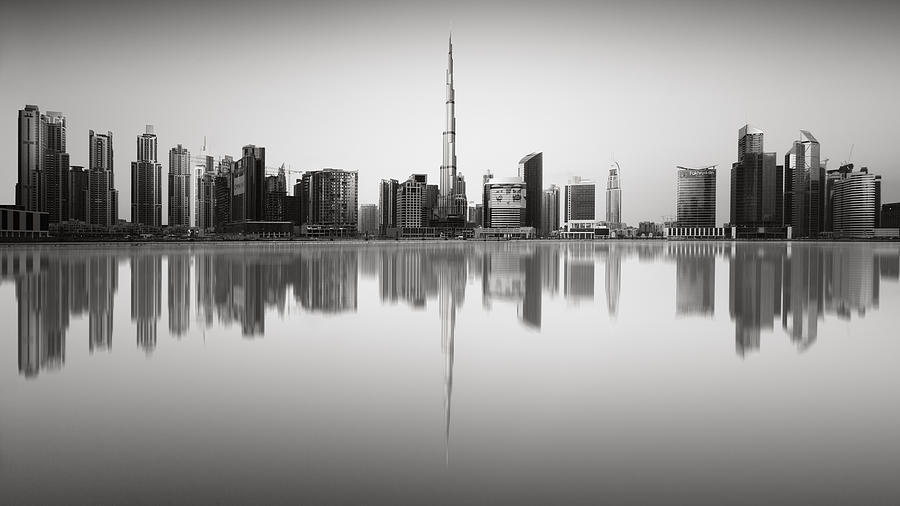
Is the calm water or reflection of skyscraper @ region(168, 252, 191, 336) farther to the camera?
reflection of skyscraper @ region(168, 252, 191, 336)

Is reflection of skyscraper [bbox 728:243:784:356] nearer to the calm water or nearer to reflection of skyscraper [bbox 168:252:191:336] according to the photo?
the calm water

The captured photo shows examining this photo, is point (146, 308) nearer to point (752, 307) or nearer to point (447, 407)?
point (447, 407)

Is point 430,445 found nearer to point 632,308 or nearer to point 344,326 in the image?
point 344,326

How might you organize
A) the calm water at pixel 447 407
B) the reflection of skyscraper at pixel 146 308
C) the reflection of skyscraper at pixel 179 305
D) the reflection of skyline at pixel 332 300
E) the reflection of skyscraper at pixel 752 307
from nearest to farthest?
the calm water at pixel 447 407
the reflection of skyscraper at pixel 146 308
the reflection of skyscraper at pixel 752 307
the reflection of skyline at pixel 332 300
the reflection of skyscraper at pixel 179 305

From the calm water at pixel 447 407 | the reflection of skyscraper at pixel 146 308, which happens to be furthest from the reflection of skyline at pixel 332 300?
the calm water at pixel 447 407

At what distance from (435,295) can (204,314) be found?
7.51 metres

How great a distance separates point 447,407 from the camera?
657 cm

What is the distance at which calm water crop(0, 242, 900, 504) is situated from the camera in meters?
4.62

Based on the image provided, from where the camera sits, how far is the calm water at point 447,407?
462 centimetres

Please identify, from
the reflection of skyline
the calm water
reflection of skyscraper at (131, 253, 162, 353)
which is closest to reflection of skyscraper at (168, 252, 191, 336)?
the reflection of skyline

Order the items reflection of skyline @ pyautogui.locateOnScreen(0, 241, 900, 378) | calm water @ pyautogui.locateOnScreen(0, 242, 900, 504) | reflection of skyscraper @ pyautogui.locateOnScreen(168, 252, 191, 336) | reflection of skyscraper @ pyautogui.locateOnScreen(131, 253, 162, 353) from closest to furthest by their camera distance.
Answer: calm water @ pyautogui.locateOnScreen(0, 242, 900, 504) → reflection of skyscraper @ pyautogui.locateOnScreen(131, 253, 162, 353) → reflection of skyline @ pyautogui.locateOnScreen(0, 241, 900, 378) → reflection of skyscraper @ pyautogui.locateOnScreen(168, 252, 191, 336)

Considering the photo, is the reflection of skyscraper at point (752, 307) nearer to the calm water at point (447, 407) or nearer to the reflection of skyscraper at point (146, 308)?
the calm water at point (447, 407)

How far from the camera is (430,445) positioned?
5402 mm

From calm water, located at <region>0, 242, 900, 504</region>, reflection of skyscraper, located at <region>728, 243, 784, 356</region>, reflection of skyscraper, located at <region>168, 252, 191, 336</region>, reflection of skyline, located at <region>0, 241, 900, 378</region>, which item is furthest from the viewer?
reflection of skyscraper, located at <region>168, 252, 191, 336</region>
